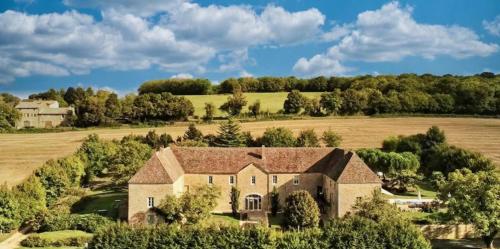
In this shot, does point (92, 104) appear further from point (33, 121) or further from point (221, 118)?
point (221, 118)

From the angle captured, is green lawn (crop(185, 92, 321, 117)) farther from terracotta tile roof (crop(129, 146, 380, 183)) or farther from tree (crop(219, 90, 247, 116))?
terracotta tile roof (crop(129, 146, 380, 183))

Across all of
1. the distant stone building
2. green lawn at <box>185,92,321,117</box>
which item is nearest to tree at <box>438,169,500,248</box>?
green lawn at <box>185,92,321,117</box>

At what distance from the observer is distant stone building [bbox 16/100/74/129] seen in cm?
11469

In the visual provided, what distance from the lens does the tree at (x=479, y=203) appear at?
42.7 m

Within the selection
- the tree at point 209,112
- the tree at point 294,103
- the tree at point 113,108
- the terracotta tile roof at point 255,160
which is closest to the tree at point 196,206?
the terracotta tile roof at point 255,160

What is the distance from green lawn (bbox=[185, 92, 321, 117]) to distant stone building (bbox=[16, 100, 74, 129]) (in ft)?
91.8

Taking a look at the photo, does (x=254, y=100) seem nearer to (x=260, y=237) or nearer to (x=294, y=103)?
(x=294, y=103)

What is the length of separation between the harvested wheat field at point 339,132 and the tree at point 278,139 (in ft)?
31.8

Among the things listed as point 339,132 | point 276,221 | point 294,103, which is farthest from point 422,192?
point 294,103

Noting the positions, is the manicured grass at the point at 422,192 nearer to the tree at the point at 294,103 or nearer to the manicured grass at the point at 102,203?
the manicured grass at the point at 102,203

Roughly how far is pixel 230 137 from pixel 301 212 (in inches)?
1596

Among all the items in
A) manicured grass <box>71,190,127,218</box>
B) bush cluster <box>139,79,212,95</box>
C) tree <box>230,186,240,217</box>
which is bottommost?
manicured grass <box>71,190,127,218</box>

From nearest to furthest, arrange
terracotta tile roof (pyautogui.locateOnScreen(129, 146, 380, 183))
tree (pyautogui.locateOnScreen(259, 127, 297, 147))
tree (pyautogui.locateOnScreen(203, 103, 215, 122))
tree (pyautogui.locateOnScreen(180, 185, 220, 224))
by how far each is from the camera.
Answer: tree (pyautogui.locateOnScreen(180, 185, 220, 224)) → terracotta tile roof (pyautogui.locateOnScreen(129, 146, 380, 183)) → tree (pyautogui.locateOnScreen(259, 127, 297, 147)) → tree (pyautogui.locateOnScreen(203, 103, 215, 122))

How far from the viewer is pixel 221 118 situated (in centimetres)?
10956
